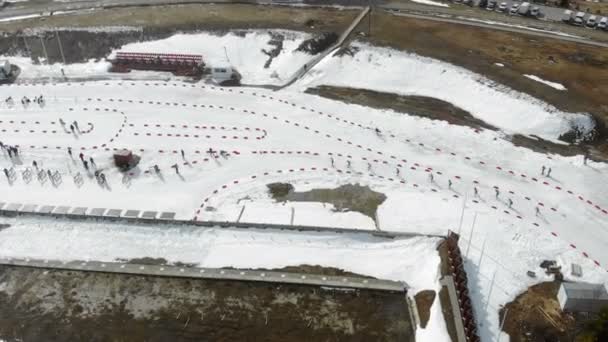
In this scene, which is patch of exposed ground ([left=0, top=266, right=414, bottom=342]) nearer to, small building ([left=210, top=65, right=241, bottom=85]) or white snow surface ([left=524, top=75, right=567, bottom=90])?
small building ([left=210, top=65, right=241, bottom=85])

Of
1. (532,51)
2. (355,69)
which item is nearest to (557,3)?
(532,51)

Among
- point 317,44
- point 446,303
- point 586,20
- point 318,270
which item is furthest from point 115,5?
point 586,20

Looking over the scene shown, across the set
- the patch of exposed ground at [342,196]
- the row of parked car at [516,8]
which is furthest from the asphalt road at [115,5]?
the patch of exposed ground at [342,196]

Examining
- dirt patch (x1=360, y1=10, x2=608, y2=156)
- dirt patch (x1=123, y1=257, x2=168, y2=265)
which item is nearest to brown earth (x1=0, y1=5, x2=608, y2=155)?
dirt patch (x1=360, y1=10, x2=608, y2=156)

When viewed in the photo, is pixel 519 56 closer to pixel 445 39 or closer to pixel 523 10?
pixel 445 39

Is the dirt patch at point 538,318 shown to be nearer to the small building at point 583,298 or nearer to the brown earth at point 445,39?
the small building at point 583,298

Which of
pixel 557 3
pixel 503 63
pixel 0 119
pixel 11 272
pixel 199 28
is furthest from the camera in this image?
pixel 557 3

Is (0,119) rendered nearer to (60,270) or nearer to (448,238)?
(60,270)
